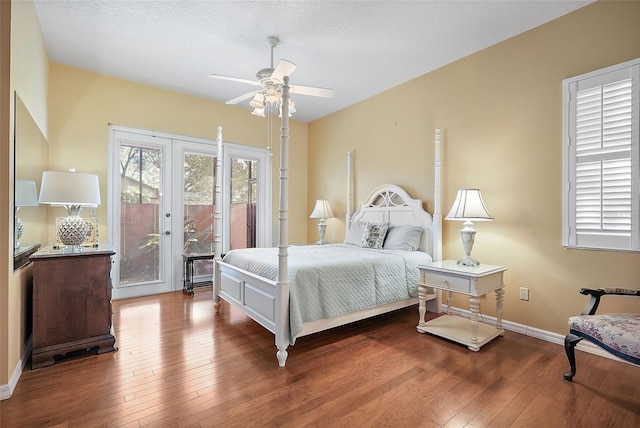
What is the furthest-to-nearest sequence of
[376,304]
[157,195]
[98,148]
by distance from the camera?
1. [157,195]
2. [98,148]
3. [376,304]

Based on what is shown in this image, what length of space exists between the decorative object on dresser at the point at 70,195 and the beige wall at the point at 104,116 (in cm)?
138

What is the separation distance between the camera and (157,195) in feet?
14.7

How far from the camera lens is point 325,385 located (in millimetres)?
2080

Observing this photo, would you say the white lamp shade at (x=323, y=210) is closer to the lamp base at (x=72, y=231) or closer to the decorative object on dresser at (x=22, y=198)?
the lamp base at (x=72, y=231)

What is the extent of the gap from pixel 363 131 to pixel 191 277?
3.35m

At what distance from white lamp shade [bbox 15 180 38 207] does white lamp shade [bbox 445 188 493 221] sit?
340 cm

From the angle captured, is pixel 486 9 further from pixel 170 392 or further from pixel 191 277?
pixel 191 277

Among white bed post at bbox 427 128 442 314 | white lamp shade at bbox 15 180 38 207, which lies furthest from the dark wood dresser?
white bed post at bbox 427 128 442 314

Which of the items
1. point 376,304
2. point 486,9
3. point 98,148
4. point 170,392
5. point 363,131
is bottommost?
point 170,392

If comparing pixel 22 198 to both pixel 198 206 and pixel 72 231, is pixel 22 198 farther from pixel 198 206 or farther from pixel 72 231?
pixel 198 206

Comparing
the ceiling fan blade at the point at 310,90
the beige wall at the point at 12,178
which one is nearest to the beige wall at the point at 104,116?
the beige wall at the point at 12,178

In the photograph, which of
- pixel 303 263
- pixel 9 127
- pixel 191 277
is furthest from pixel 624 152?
pixel 191 277

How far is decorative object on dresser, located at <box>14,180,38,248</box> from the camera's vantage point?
214cm

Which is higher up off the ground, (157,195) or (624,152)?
(624,152)
